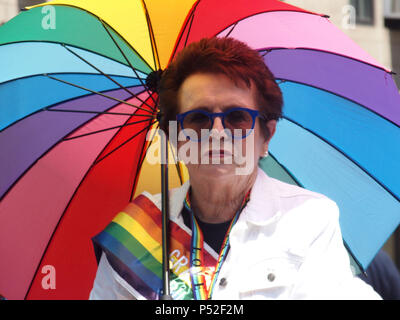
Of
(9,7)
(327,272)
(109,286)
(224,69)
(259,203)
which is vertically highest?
(9,7)

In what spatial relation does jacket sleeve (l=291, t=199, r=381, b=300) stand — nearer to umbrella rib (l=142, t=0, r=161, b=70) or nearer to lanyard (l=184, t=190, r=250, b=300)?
lanyard (l=184, t=190, r=250, b=300)

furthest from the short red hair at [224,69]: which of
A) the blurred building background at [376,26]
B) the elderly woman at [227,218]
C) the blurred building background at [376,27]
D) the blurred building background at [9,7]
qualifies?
the blurred building background at [376,27]

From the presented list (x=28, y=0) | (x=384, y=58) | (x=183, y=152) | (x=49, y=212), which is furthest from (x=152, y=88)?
(x=384, y=58)

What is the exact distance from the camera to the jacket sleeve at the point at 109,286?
2.26 metres

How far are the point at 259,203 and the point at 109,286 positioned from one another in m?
0.65

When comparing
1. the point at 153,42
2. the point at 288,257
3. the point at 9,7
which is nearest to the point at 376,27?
the point at 9,7

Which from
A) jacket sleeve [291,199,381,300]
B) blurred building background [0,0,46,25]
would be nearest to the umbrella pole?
jacket sleeve [291,199,381,300]

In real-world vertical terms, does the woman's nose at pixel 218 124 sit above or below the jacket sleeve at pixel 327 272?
above

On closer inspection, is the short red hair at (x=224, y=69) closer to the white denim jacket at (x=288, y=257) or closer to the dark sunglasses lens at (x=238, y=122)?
the dark sunglasses lens at (x=238, y=122)

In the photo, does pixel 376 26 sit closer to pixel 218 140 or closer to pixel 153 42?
pixel 153 42

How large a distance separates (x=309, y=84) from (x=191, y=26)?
2.02 ft

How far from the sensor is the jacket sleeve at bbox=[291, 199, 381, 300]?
2.01 metres

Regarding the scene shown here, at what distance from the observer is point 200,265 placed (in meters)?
2.20

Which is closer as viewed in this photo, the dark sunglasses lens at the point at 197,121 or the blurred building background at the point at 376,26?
the dark sunglasses lens at the point at 197,121
